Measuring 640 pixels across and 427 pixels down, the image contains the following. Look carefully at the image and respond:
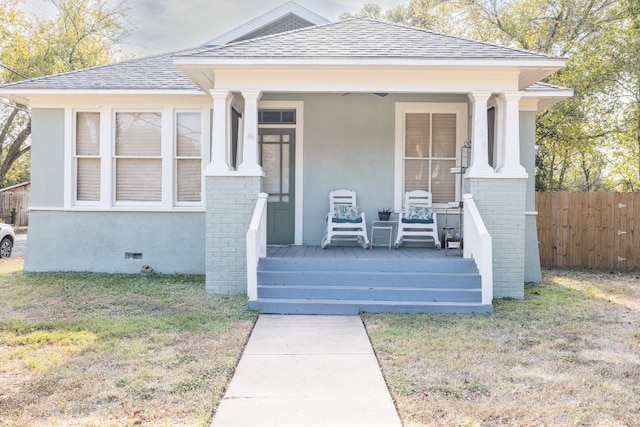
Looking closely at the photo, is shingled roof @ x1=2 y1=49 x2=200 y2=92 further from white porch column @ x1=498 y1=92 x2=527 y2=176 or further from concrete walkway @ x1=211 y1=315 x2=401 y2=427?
concrete walkway @ x1=211 y1=315 x2=401 y2=427

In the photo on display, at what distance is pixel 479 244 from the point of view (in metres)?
6.41

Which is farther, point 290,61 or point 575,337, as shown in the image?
point 290,61

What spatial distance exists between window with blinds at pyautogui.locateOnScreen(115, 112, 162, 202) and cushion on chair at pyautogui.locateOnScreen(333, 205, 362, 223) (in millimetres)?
3143

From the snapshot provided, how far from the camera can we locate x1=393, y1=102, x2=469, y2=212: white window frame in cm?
873

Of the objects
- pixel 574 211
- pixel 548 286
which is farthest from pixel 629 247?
pixel 548 286

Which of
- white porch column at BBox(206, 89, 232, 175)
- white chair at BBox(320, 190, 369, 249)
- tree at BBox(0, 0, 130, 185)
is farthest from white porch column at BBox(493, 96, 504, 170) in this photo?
tree at BBox(0, 0, 130, 185)

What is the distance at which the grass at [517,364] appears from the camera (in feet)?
10.8

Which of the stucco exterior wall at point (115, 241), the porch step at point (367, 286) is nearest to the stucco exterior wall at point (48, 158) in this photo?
the stucco exterior wall at point (115, 241)

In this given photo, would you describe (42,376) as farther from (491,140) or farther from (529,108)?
(529,108)

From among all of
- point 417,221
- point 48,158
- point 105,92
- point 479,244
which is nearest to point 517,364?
point 479,244

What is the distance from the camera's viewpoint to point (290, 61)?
21.6 feet

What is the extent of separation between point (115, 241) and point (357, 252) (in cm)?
429

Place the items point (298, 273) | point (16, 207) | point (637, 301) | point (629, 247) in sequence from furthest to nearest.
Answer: point (16, 207) < point (629, 247) < point (637, 301) < point (298, 273)

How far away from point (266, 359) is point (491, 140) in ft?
18.8
